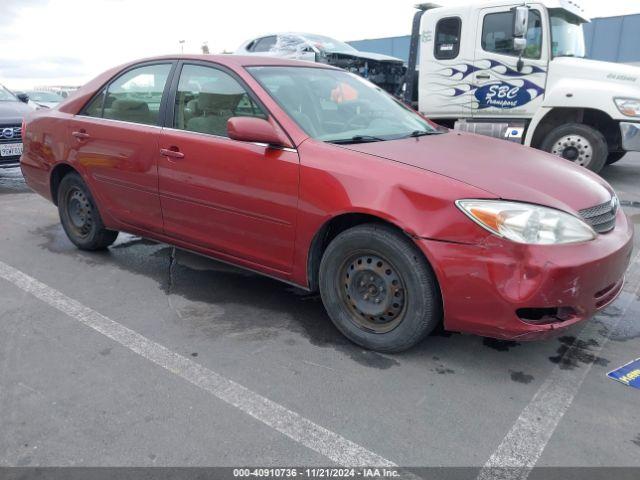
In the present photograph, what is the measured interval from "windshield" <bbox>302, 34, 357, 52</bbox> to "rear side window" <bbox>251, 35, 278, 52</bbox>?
0.80 m

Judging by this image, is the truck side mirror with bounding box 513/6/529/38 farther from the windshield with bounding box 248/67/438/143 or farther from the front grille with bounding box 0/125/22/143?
the front grille with bounding box 0/125/22/143

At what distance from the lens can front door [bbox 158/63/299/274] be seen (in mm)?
3092

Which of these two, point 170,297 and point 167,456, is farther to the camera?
point 170,297

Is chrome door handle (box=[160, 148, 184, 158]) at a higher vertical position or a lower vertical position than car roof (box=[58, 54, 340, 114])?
lower

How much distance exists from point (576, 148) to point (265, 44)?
736 centimetres

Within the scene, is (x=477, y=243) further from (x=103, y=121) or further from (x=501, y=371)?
(x=103, y=121)

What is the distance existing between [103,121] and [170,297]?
1.52 metres

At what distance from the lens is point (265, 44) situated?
12031 mm

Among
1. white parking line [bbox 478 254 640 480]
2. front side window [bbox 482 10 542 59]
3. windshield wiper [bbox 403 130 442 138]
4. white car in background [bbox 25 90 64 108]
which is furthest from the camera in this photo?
white car in background [bbox 25 90 64 108]

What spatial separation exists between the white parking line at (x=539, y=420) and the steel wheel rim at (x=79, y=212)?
3623mm

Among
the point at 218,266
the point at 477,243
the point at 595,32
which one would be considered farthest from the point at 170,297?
the point at 595,32

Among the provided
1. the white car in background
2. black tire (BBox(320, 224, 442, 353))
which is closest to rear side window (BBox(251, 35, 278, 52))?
the white car in background

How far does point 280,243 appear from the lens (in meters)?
3.15

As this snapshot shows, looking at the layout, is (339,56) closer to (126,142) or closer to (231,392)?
(126,142)
